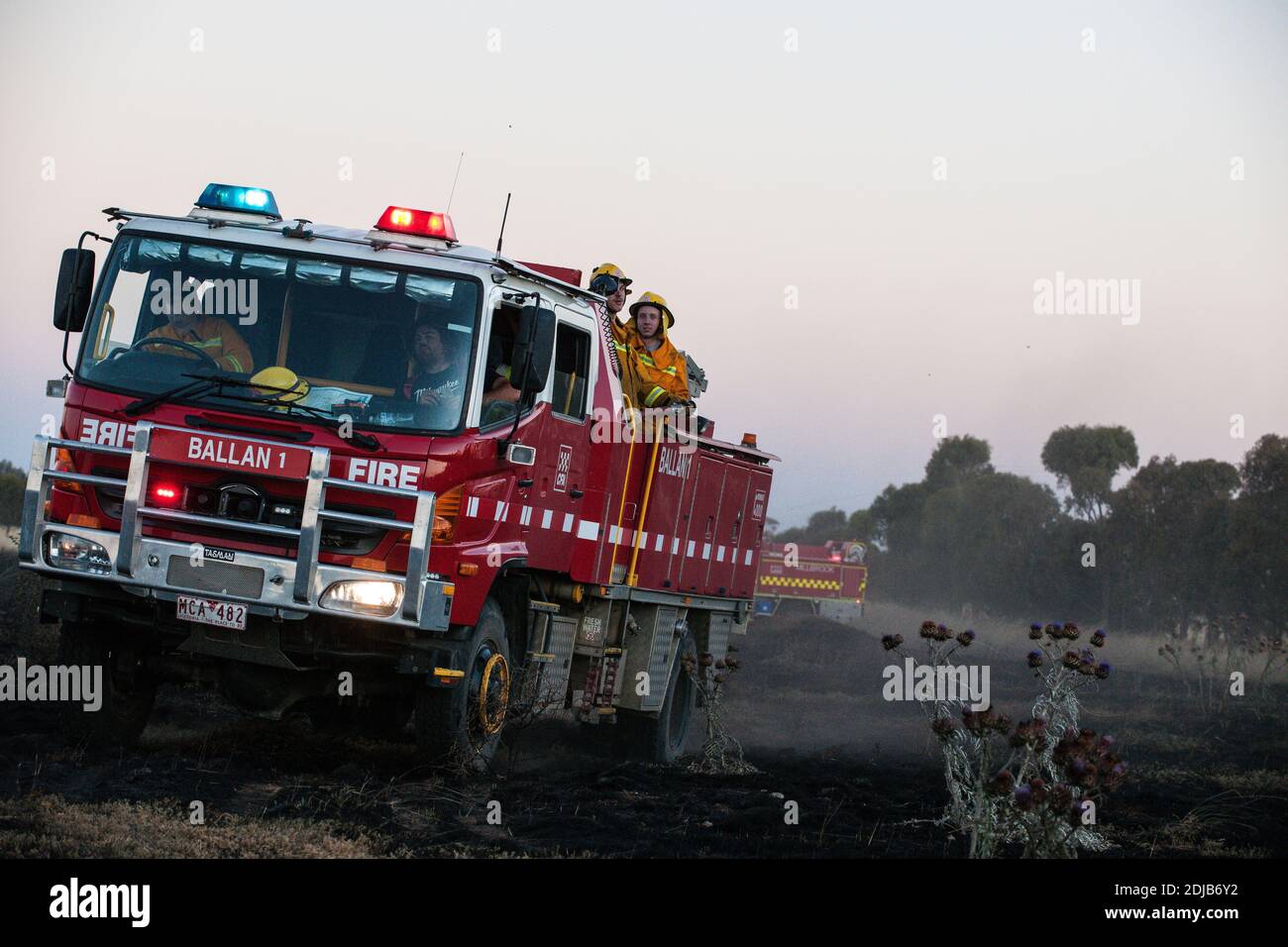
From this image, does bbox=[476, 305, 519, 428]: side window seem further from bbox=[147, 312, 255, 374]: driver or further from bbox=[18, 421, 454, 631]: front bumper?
A: bbox=[147, 312, 255, 374]: driver

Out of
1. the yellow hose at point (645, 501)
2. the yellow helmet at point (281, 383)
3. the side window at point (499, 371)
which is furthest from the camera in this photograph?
Answer: the yellow hose at point (645, 501)

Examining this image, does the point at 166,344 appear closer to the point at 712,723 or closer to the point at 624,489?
the point at 624,489

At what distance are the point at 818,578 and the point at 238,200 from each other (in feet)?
105

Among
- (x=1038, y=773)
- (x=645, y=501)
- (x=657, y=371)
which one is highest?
(x=657, y=371)

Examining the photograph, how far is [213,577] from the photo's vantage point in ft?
28.6

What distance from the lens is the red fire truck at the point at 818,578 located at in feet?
133

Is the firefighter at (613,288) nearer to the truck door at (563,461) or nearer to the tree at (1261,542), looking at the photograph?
the truck door at (563,461)

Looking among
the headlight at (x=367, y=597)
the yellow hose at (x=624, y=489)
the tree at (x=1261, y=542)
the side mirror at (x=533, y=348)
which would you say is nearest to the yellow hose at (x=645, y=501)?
the yellow hose at (x=624, y=489)

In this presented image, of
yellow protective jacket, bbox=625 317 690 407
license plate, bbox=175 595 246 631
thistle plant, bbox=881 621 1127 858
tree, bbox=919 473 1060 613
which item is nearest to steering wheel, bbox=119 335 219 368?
license plate, bbox=175 595 246 631

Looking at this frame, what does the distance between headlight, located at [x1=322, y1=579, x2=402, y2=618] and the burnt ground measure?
3.19ft

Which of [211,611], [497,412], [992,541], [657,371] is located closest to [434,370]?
[497,412]

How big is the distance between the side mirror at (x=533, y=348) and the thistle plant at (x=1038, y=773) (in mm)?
2539
